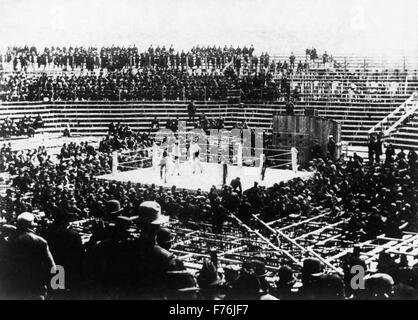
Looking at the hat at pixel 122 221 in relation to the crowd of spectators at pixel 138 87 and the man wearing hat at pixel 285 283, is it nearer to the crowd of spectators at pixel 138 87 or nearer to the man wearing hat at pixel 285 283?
the man wearing hat at pixel 285 283

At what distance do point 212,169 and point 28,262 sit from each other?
59.4ft

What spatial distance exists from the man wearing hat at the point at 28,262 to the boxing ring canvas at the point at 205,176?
13228mm

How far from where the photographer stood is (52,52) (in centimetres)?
4291

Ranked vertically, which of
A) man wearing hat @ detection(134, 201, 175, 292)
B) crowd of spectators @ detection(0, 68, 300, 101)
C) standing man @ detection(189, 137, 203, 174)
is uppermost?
crowd of spectators @ detection(0, 68, 300, 101)

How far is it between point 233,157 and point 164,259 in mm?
20833

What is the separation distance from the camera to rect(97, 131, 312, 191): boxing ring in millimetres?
21062

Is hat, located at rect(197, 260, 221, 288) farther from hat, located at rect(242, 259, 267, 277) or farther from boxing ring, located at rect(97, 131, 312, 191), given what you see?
boxing ring, located at rect(97, 131, 312, 191)

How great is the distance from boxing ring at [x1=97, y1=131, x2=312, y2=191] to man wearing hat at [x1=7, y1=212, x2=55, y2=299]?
13203 mm

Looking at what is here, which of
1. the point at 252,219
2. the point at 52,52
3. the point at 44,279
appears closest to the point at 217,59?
the point at 52,52

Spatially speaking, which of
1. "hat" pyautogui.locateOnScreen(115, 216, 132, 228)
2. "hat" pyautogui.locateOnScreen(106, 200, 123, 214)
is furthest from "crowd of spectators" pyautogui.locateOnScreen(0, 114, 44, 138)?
"hat" pyautogui.locateOnScreen(115, 216, 132, 228)

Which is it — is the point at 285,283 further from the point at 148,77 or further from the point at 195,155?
the point at 148,77

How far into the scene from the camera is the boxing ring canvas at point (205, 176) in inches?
814

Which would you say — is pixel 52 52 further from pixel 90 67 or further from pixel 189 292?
pixel 189 292

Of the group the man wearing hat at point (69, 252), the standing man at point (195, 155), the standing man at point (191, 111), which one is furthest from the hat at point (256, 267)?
the standing man at point (191, 111)
